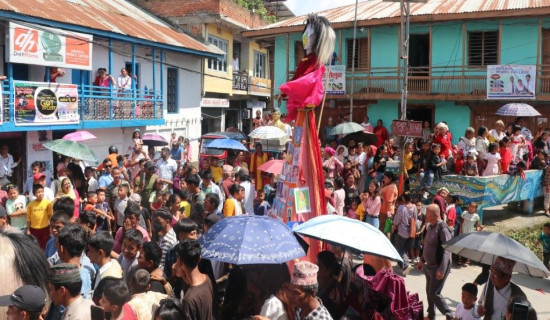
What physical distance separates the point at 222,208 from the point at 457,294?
13.6 feet

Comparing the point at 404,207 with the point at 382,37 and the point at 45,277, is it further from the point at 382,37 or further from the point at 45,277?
the point at 382,37

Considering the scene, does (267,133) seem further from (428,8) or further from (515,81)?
(428,8)

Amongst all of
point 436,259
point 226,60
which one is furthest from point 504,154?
point 226,60

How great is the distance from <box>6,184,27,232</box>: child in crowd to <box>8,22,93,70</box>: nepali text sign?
5.57 meters

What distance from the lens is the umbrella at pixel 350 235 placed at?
4.93m

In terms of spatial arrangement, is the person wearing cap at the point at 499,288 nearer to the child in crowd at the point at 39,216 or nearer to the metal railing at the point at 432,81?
the child in crowd at the point at 39,216

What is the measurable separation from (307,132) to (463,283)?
15.3ft

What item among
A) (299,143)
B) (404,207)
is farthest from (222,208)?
(404,207)

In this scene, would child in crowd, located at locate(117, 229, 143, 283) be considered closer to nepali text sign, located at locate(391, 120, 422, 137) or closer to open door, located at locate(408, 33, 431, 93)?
nepali text sign, located at locate(391, 120, 422, 137)

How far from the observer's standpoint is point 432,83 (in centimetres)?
1944

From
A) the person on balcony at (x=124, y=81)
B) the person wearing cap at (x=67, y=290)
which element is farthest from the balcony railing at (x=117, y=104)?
the person wearing cap at (x=67, y=290)

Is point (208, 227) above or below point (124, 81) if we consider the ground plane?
below

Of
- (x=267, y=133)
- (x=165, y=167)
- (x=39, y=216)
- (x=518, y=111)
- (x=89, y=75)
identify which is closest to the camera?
(x=39, y=216)

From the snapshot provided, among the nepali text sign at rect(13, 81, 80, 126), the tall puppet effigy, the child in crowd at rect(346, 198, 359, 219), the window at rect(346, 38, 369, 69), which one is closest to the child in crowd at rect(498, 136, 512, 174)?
the child in crowd at rect(346, 198, 359, 219)
